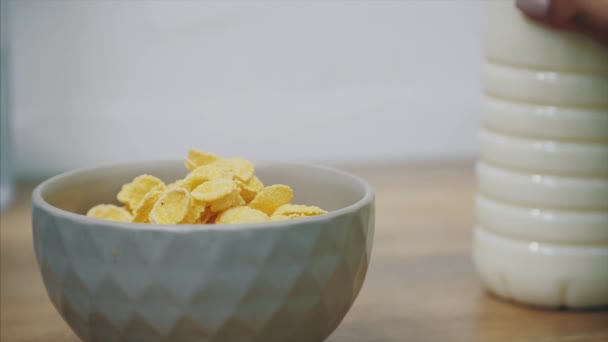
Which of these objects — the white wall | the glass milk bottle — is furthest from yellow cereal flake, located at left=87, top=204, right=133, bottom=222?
the white wall

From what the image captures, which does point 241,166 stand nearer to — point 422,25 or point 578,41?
point 578,41

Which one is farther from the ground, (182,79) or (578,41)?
(578,41)

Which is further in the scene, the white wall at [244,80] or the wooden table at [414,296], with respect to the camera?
the white wall at [244,80]

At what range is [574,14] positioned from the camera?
2.03ft

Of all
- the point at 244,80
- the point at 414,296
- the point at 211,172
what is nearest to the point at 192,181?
the point at 211,172

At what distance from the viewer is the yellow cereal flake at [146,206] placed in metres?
0.52

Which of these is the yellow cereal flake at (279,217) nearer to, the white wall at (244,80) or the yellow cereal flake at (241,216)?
the yellow cereal flake at (241,216)

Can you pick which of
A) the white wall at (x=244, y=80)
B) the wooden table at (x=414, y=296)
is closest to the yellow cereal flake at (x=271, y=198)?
the wooden table at (x=414, y=296)

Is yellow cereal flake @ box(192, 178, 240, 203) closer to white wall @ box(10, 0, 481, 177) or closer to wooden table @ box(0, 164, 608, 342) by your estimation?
wooden table @ box(0, 164, 608, 342)

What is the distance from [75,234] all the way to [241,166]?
0.12 metres

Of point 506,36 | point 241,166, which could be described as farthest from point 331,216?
point 506,36

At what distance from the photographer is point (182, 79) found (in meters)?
1.05

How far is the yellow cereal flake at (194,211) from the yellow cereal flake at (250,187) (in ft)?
0.11

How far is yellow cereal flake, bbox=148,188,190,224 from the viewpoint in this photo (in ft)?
1.65
